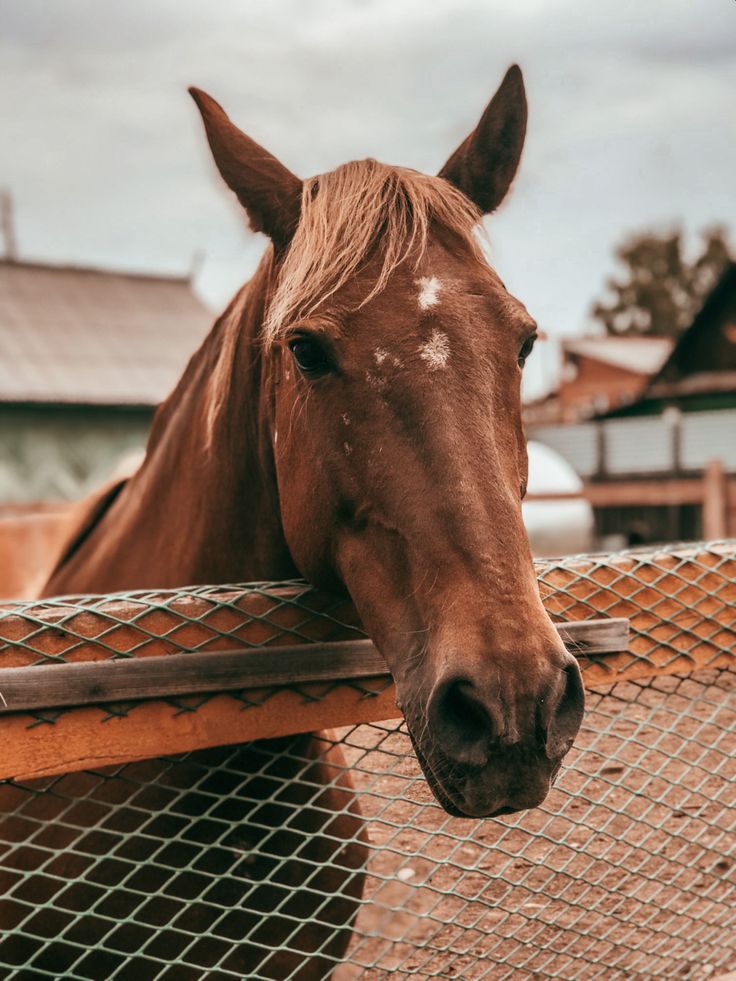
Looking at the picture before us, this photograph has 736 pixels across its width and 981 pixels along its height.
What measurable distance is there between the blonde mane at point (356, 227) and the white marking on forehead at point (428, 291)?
64mm

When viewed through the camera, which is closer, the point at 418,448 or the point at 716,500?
the point at 418,448

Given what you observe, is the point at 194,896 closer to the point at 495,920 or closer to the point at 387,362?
the point at 495,920

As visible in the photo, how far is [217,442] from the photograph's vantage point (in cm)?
222

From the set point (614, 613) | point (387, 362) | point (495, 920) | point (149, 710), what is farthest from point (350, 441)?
point (495, 920)

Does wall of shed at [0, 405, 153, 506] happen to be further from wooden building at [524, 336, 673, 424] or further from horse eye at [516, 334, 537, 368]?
wooden building at [524, 336, 673, 424]

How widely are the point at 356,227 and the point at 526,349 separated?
1.43 feet

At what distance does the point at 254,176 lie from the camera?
199 cm

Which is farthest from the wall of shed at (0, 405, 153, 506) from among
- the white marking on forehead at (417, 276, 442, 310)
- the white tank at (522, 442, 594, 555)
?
the white marking on forehead at (417, 276, 442, 310)

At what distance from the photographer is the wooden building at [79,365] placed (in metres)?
18.0

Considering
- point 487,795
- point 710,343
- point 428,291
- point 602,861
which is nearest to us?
point 487,795

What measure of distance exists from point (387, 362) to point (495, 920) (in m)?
1.58

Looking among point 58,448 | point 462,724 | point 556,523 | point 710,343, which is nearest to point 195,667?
point 462,724

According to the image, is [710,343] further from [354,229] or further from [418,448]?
[418,448]

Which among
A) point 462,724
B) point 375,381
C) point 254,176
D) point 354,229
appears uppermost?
point 254,176
